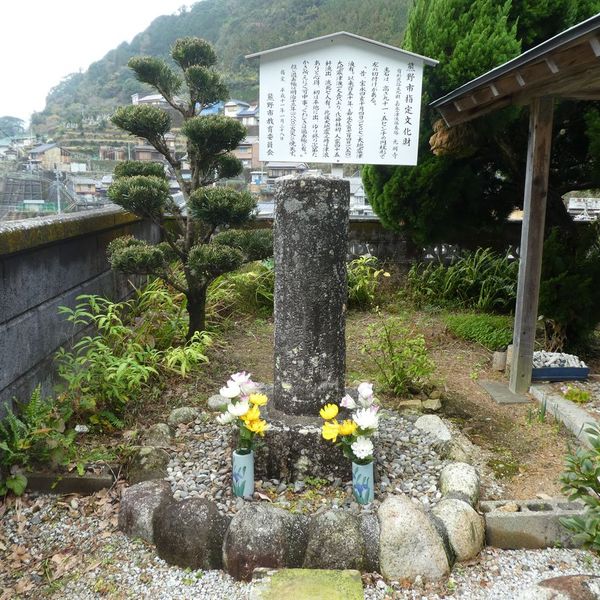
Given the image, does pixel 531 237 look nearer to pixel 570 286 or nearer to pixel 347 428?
pixel 570 286

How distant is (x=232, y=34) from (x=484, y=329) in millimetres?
35444

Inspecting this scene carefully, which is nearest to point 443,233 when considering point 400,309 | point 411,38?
point 400,309

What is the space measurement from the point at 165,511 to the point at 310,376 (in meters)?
1.01

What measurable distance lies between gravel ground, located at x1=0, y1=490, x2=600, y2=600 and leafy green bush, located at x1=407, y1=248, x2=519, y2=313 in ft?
14.9

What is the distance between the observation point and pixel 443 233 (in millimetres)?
6566

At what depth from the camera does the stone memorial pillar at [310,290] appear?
113 inches

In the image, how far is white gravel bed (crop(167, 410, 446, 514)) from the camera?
279 cm

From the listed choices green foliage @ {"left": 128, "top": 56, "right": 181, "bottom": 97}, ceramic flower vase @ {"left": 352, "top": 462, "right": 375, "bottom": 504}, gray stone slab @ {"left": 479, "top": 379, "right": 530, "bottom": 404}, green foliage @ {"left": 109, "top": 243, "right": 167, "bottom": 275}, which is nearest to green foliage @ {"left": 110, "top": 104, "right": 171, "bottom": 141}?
green foliage @ {"left": 128, "top": 56, "right": 181, "bottom": 97}

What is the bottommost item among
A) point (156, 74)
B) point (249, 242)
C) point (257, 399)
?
point (257, 399)

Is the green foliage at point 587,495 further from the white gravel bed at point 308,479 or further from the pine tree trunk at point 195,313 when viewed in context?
the pine tree trunk at point 195,313

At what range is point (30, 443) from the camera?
3008 millimetres

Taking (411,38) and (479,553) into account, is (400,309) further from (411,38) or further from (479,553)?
(479,553)

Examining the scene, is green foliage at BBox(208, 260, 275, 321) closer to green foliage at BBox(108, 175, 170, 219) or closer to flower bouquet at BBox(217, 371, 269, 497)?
green foliage at BBox(108, 175, 170, 219)

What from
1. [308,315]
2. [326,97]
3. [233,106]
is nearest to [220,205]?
[326,97]
